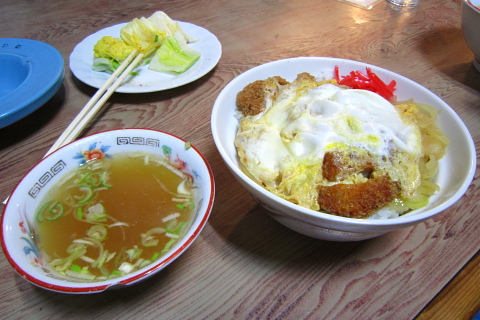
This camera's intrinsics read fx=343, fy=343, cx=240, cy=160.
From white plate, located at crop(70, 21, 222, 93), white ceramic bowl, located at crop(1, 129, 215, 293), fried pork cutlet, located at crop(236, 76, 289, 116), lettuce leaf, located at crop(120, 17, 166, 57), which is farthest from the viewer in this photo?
lettuce leaf, located at crop(120, 17, 166, 57)

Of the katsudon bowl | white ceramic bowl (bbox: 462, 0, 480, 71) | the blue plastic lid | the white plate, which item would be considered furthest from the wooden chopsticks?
white ceramic bowl (bbox: 462, 0, 480, 71)

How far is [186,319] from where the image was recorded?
2.90 feet

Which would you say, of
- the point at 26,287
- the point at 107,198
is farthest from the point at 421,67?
the point at 26,287

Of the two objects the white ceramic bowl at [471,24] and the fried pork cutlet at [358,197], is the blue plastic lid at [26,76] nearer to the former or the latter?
the fried pork cutlet at [358,197]

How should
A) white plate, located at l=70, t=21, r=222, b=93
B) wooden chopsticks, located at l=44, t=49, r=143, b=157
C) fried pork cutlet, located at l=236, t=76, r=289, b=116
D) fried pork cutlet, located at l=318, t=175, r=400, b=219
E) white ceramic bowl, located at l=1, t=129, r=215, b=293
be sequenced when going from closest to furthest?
white ceramic bowl, located at l=1, t=129, r=215, b=293, fried pork cutlet, located at l=318, t=175, r=400, b=219, fried pork cutlet, located at l=236, t=76, r=289, b=116, wooden chopsticks, located at l=44, t=49, r=143, b=157, white plate, located at l=70, t=21, r=222, b=93

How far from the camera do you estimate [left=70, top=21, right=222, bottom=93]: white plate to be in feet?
5.41

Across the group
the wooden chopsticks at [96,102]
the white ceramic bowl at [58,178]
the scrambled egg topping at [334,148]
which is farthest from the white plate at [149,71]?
the scrambled egg topping at [334,148]

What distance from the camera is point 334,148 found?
93 cm

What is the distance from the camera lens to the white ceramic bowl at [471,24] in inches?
67.2

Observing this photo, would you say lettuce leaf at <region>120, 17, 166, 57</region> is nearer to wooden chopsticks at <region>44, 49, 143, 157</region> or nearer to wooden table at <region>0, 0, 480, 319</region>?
wooden chopsticks at <region>44, 49, 143, 157</region>

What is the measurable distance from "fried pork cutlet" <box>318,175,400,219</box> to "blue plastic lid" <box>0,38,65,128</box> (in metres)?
1.20

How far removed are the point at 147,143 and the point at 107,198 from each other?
218 millimetres

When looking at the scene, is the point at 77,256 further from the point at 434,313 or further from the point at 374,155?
the point at 434,313

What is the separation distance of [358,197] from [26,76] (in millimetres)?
1601
